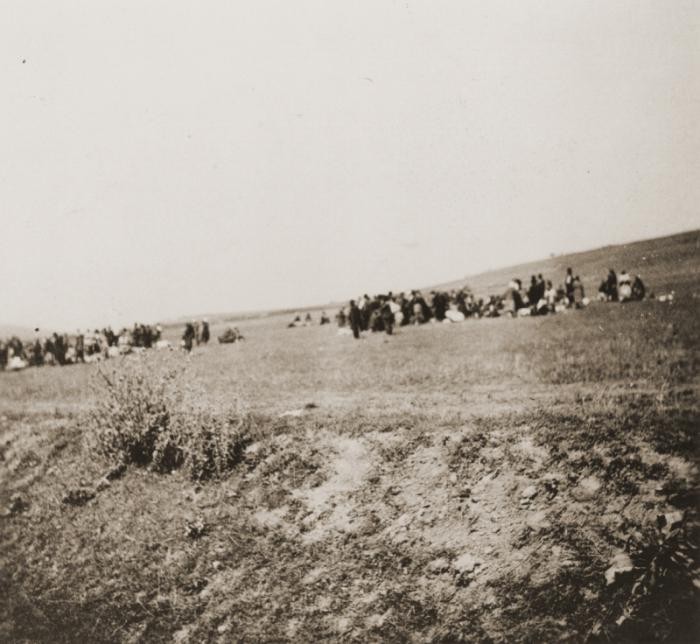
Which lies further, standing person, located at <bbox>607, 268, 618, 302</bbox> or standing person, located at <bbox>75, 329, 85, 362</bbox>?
standing person, located at <bbox>75, 329, 85, 362</bbox>

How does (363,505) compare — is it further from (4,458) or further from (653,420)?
(4,458)

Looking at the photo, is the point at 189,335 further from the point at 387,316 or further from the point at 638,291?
the point at 638,291

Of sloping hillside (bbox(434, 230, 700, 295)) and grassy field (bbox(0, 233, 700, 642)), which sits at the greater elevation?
sloping hillside (bbox(434, 230, 700, 295))

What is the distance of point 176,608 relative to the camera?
20.9 feet

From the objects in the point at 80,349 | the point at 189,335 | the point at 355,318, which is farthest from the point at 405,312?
the point at 80,349

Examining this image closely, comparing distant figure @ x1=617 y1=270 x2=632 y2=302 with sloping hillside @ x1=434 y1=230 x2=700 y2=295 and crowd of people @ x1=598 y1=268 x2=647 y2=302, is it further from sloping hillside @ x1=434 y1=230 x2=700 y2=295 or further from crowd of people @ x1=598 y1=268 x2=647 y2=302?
sloping hillside @ x1=434 y1=230 x2=700 y2=295

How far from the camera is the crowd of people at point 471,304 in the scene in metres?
20.4

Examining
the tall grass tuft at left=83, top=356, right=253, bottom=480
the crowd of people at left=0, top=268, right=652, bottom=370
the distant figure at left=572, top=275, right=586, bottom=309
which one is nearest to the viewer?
the tall grass tuft at left=83, top=356, right=253, bottom=480

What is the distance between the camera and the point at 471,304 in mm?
25625

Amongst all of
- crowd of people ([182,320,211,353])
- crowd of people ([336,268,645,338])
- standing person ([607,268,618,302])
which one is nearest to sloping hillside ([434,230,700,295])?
standing person ([607,268,618,302])

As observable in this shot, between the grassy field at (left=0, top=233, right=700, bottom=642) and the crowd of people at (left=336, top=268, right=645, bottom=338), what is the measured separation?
944cm

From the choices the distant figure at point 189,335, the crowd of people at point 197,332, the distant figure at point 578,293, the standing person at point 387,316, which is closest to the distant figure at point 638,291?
the distant figure at point 578,293

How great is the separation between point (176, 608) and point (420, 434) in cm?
Answer: 381

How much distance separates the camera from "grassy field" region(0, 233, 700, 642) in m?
5.15
